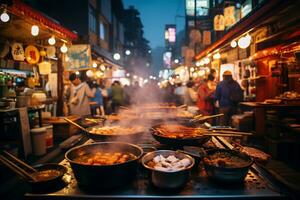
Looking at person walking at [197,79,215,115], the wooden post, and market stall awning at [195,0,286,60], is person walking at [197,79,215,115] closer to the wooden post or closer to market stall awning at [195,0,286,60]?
market stall awning at [195,0,286,60]

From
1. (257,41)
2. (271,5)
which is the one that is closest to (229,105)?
(257,41)

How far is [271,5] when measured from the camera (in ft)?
21.4

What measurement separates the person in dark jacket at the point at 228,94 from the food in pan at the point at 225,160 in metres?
7.52

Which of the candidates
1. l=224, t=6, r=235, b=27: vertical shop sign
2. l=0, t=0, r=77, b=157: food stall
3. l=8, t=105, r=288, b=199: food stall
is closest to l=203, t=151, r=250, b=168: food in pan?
l=8, t=105, r=288, b=199: food stall

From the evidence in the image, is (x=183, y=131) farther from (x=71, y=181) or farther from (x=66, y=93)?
(x=66, y=93)

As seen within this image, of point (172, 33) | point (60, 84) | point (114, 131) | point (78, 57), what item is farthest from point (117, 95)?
point (172, 33)

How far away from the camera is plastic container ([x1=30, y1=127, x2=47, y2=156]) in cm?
828

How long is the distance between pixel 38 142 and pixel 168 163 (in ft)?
22.3

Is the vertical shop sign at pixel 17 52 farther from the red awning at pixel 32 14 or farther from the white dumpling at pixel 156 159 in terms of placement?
the white dumpling at pixel 156 159

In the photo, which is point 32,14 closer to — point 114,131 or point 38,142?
point 38,142

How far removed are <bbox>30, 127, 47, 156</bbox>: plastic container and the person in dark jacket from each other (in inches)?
292

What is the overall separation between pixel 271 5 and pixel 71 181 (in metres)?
6.58

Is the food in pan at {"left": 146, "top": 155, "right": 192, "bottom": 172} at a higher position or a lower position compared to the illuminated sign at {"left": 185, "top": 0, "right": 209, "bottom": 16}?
lower

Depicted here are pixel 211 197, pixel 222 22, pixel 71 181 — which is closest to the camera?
pixel 211 197
